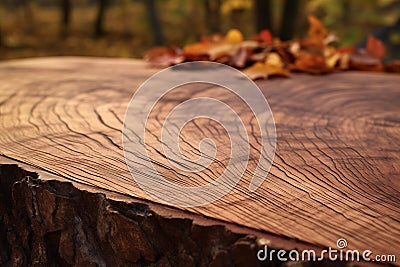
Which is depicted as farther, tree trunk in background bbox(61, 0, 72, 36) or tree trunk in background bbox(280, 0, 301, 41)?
tree trunk in background bbox(61, 0, 72, 36)

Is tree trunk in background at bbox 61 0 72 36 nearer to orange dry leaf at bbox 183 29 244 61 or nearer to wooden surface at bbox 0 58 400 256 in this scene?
orange dry leaf at bbox 183 29 244 61

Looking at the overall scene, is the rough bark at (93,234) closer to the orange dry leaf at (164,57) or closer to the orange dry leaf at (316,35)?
the orange dry leaf at (164,57)

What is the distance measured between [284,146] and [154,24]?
4855 millimetres

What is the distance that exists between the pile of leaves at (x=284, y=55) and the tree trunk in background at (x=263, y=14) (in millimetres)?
2436

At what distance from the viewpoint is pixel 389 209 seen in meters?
0.65

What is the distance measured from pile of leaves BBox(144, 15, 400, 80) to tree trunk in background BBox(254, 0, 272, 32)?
2.44m

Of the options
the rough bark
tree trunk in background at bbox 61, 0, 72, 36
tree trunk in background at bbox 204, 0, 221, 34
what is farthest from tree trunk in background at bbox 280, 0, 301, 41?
tree trunk in background at bbox 61, 0, 72, 36

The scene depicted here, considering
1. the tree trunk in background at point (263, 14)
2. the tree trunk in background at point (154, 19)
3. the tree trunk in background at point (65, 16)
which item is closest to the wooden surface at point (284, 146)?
the tree trunk in background at point (263, 14)

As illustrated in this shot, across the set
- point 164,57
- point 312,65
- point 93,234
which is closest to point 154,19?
point 164,57

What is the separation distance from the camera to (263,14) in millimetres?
4188

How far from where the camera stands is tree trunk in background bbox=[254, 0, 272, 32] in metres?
4.17

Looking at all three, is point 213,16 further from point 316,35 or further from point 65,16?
point 316,35

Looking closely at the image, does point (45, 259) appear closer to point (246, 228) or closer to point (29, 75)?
point (246, 228)

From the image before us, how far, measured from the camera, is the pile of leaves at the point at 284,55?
156 cm
